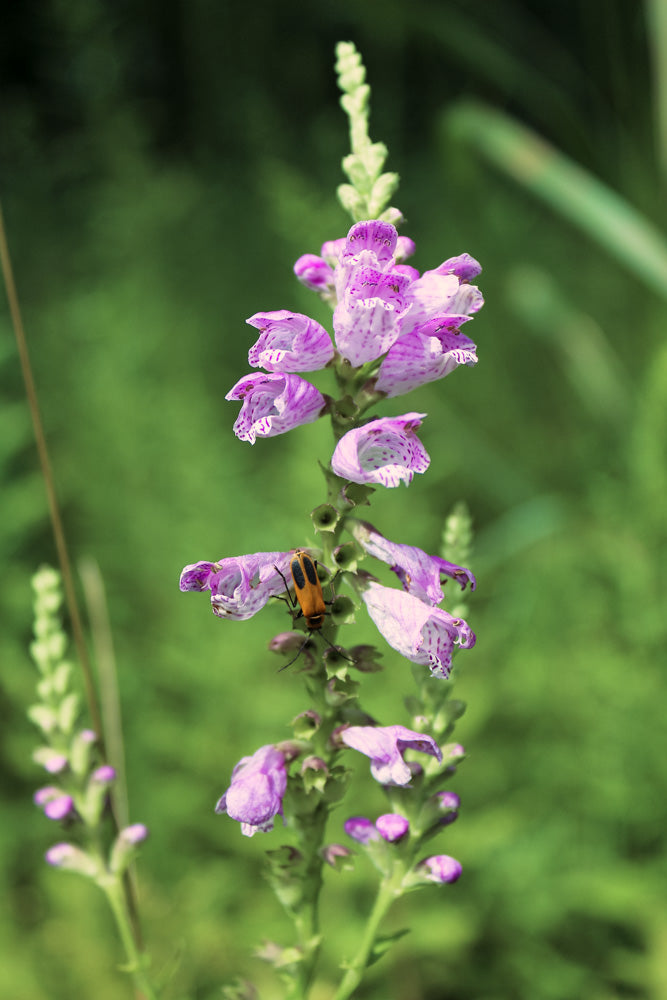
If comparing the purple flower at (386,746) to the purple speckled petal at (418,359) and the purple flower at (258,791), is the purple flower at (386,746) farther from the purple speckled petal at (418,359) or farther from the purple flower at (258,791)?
the purple speckled petal at (418,359)

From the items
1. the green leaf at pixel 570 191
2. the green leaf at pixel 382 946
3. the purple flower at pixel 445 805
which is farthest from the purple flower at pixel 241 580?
the green leaf at pixel 570 191

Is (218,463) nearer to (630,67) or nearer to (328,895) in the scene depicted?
(328,895)

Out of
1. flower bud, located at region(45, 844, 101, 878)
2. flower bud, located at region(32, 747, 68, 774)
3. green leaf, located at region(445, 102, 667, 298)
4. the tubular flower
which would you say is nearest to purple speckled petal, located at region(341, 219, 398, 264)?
the tubular flower

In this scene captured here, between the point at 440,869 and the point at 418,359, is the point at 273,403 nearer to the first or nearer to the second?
the point at 418,359


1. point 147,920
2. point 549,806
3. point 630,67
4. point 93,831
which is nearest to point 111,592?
point 147,920

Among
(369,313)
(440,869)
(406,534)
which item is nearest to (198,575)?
(369,313)

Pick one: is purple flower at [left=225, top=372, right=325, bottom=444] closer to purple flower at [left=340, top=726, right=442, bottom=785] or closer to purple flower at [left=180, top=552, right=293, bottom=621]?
purple flower at [left=180, top=552, right=293, bottom=621]
